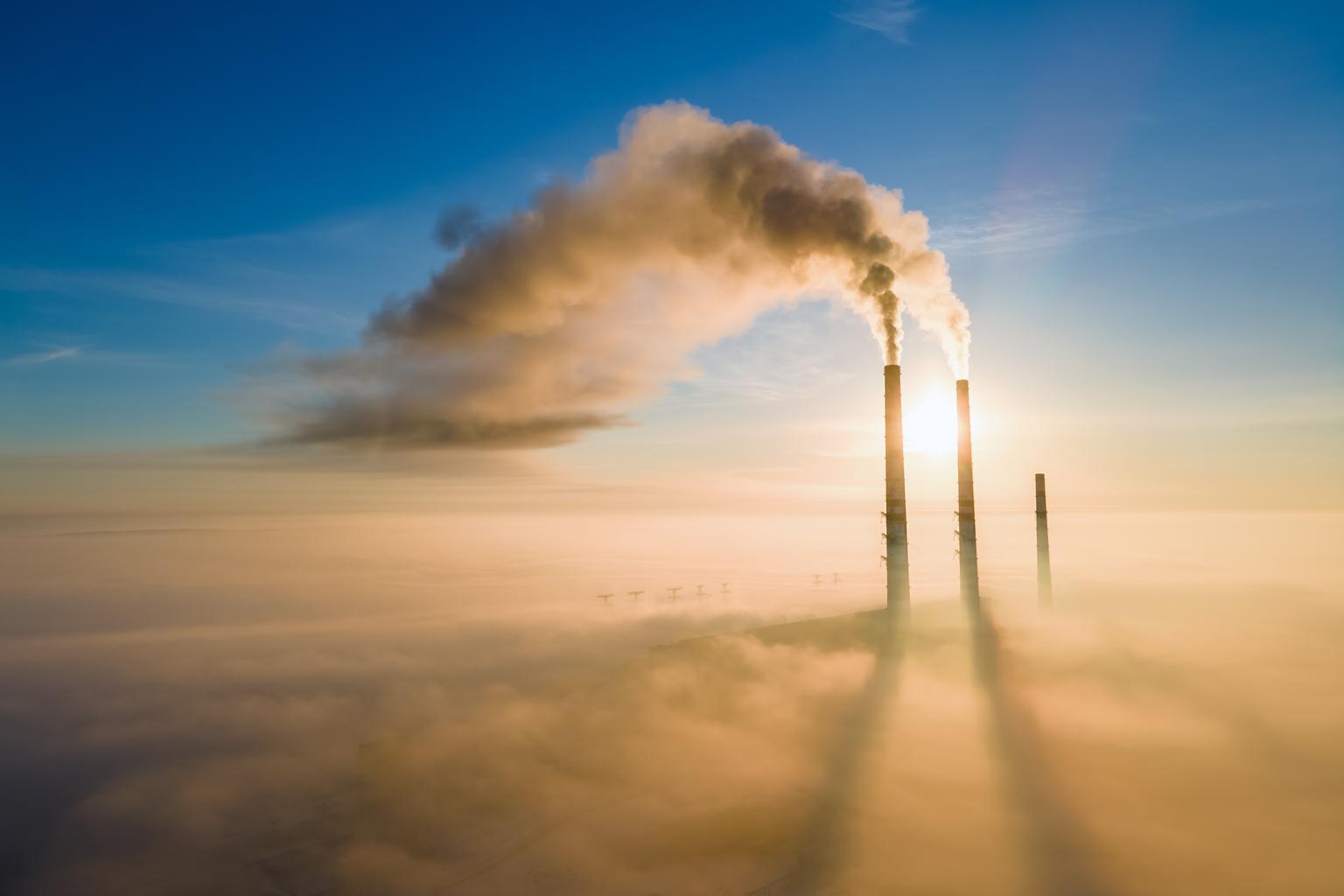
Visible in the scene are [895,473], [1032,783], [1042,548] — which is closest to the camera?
[1032,783]

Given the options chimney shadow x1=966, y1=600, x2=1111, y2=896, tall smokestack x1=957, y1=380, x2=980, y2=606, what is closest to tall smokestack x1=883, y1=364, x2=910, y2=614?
tall smokestack x1=957, y1=380, x2=980, y2=606

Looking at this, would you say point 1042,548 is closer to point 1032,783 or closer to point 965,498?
point 965,498

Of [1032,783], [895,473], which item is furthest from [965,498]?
[1032,783]

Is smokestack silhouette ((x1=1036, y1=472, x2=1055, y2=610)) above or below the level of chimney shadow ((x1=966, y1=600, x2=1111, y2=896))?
above

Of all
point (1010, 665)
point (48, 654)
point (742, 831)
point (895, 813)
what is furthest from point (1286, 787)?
point (48, 654)

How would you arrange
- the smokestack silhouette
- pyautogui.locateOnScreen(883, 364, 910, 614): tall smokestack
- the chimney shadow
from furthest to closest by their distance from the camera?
the smokestack silhouette, pyautogui.locateOnScreen(883, 364, 910, 614): tall smokestack, the chimney shadow

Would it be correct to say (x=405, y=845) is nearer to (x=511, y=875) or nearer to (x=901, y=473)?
(x=511, y=875)

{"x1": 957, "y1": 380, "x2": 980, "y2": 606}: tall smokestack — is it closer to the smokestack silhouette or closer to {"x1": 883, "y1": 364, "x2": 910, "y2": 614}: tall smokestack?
{"x1": 883, "y1": 364, "x2": 910, "y2": 614}: tall smokestack
